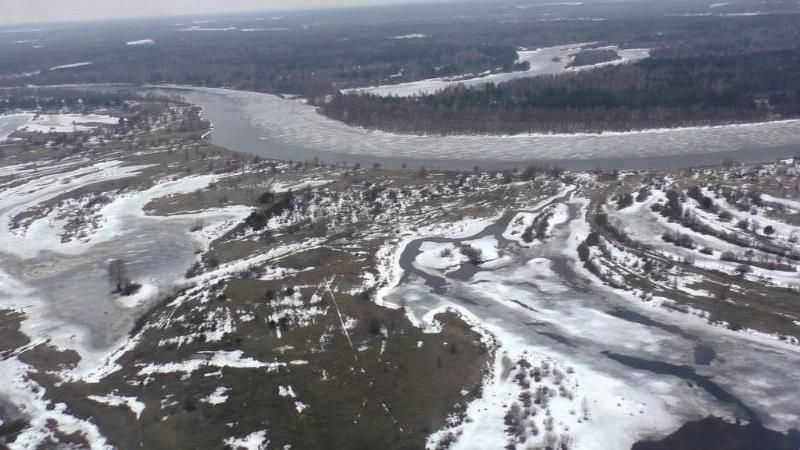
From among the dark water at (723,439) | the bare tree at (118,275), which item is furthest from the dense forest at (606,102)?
the dark water at (723,439)

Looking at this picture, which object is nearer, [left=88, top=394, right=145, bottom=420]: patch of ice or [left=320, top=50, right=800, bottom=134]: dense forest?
[left=88, top=394, right=145, bottom=420]: patch of ice

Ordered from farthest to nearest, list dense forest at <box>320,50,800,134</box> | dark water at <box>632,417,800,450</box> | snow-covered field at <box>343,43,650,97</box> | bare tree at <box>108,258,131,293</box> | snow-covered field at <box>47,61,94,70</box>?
snow-covered field at <box>47,61,94,70</box> → snow-covered field at <box>343,43,650,97</box> → dense forest at <box>320,50,800,134</box> → bare tree at <box>108,258,131,293</box> → dark water at <box>632,417,800,450</box>

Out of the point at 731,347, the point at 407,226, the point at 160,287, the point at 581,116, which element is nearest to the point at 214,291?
the point at 160,287

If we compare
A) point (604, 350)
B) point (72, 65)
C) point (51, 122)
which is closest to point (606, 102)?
point (604, 350)

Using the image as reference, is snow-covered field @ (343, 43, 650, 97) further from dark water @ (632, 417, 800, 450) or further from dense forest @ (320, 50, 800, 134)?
dark water @ (632, 417, 800, 450)

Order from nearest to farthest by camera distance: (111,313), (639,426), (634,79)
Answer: (639,426), (111,313), (634,79)

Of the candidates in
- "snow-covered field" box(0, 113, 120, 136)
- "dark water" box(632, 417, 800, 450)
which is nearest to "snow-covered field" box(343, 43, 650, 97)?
"snow-covered field" box(0, 113, 120, 136)

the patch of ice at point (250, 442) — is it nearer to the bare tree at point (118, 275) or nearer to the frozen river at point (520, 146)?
the bare tree at point (118, 275)

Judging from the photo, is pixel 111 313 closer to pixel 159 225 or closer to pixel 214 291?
pixel 214 291
